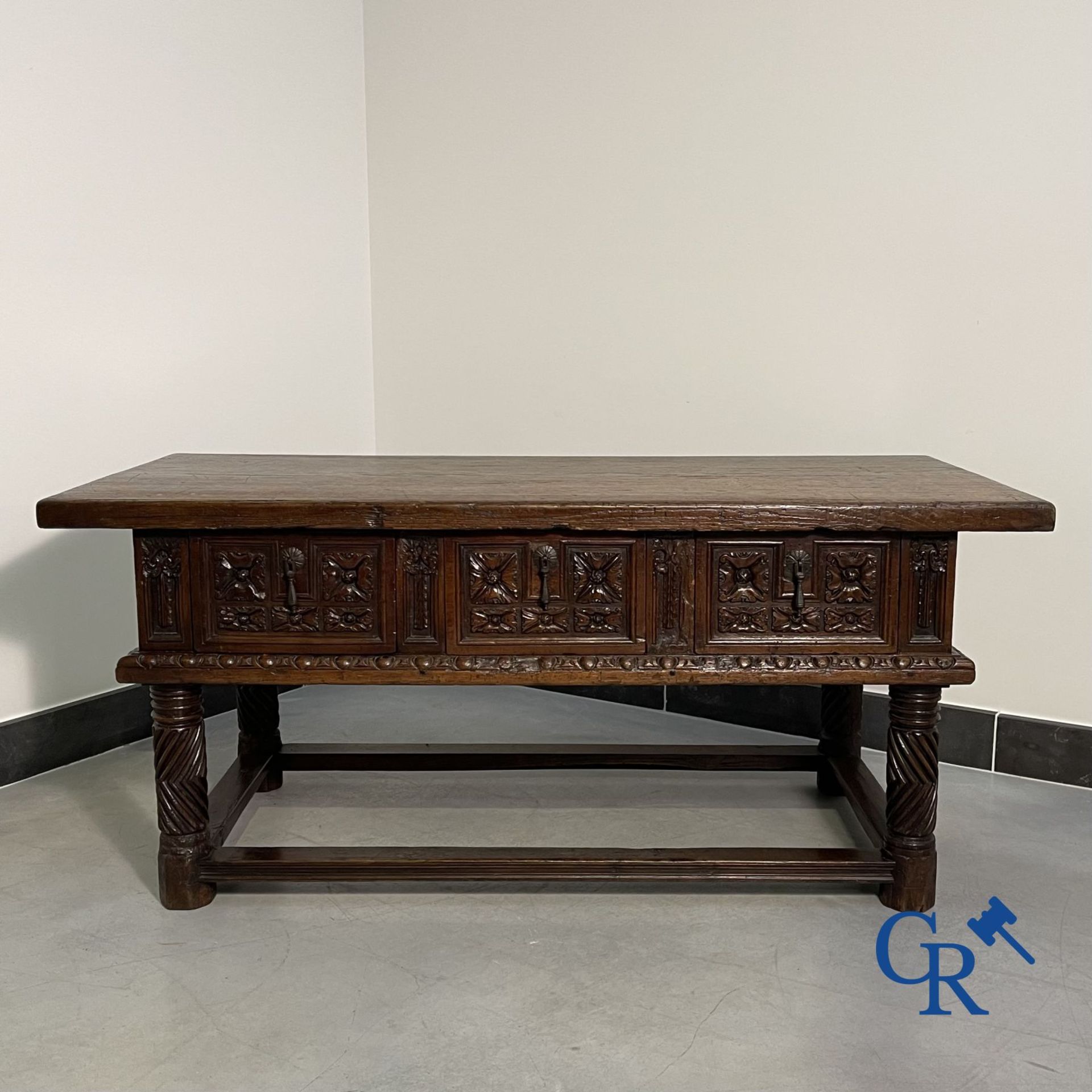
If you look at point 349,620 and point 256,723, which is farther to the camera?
point 256,723

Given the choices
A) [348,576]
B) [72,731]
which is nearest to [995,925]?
[348,576]

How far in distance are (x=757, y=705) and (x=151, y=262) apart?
2398mm

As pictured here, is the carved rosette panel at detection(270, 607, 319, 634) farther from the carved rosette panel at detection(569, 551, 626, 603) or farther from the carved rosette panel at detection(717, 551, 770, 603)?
the carved rosette panel at detection(717, 551, 770, 603)

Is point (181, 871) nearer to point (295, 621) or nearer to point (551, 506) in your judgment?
point (295, 621)

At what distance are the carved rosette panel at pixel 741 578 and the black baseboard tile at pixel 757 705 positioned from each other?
58.4 inches


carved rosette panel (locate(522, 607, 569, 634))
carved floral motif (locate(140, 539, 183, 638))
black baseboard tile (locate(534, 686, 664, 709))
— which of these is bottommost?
black baseboard tile (locate(534, 686, 664, 709))

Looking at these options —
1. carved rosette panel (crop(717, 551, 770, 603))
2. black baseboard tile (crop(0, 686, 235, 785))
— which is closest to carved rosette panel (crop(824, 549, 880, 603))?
carved rosette panel (crop(717, 551, 770, 603))

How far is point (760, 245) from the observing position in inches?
149

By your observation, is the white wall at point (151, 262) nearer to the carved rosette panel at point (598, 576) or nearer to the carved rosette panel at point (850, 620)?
the carved rosette panel at point (598, 576)

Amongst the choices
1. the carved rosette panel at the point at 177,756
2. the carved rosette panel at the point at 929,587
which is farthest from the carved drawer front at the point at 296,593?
the carved rosette panel at the point at 929,587

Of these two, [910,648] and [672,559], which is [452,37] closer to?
[672,559]

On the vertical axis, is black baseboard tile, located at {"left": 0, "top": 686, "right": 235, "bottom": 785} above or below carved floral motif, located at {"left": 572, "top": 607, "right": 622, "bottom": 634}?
below

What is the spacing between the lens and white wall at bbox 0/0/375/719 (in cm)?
340

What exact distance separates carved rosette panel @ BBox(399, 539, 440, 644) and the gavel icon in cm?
130
